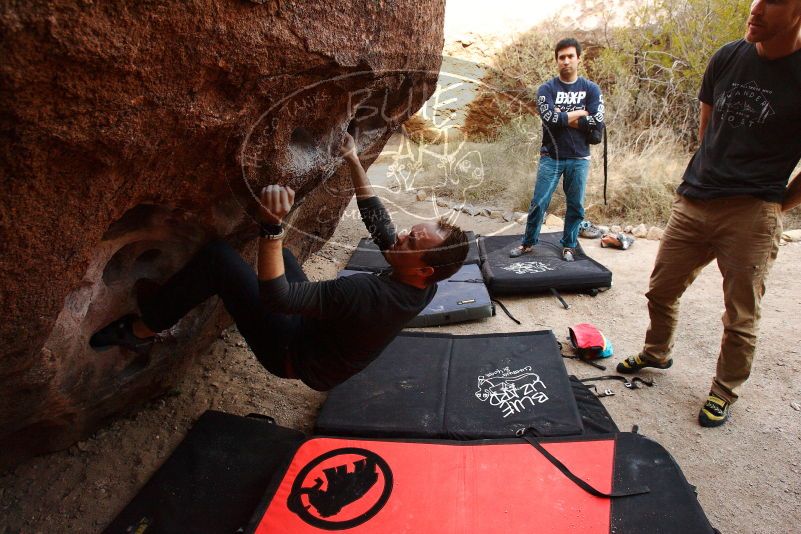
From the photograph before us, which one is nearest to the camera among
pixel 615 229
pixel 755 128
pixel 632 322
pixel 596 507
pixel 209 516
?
pixel 596 507

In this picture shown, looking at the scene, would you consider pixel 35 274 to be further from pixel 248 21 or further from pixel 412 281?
pixel 412 281

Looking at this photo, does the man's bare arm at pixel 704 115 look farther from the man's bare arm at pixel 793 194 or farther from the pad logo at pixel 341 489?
the pad logo at pixel 341 489

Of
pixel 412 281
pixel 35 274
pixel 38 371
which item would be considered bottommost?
pixel 38 371

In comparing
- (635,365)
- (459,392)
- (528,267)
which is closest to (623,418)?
(635,365)

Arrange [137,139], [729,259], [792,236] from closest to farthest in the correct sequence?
[137,139]
[729,259]
[792,236]

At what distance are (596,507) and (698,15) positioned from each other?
7718mm

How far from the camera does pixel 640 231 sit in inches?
217

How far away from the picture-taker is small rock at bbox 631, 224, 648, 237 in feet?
18.0

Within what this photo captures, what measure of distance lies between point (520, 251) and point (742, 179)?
243cm

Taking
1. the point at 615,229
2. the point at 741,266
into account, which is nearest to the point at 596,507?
the point at 741,266

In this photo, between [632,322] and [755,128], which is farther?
[632,322]

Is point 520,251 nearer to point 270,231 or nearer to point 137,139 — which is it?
point 270,231

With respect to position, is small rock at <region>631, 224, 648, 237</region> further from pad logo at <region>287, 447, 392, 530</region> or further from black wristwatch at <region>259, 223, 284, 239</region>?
black wristwatch at <region>259, 223, 284, 239</region>

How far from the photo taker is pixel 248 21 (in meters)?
1.33
